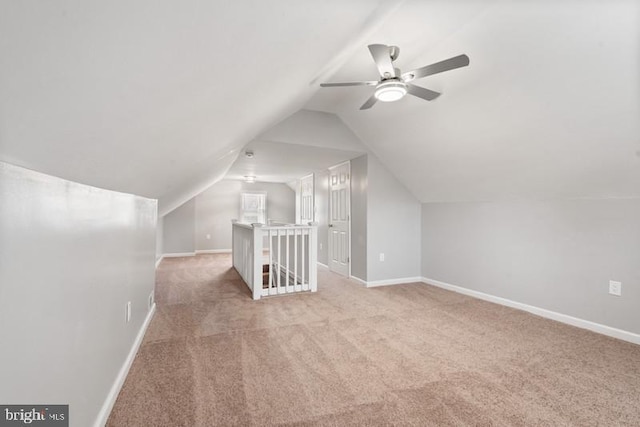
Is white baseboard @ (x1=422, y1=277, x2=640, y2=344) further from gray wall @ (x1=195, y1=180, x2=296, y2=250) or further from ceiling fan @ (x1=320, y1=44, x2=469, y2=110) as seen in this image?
gray wall @ (x1=195, y1=180, x2=296, y2=250)

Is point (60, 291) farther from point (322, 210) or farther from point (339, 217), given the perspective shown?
point (322, 210)

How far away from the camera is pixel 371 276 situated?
13.4 feet

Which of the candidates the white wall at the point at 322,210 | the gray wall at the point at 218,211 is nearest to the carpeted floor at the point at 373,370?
the white wall at the point at 322,210

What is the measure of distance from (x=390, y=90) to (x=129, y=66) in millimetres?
1874

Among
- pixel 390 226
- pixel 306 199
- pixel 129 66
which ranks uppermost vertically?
pixel 306 199

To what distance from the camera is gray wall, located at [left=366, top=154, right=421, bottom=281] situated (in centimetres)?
412

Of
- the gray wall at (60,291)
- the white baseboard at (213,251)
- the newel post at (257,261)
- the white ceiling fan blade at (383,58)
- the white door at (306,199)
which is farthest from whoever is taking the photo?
the white baseboard at (213,251)

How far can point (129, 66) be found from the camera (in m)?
0.57

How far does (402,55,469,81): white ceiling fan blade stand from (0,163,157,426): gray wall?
2005 mm

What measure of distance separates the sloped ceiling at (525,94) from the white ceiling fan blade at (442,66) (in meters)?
0.40

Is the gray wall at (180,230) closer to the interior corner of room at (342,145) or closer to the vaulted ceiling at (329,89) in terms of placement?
the interior corner of room at (342,145)

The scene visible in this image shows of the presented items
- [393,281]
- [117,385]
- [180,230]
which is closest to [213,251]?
[180,230]

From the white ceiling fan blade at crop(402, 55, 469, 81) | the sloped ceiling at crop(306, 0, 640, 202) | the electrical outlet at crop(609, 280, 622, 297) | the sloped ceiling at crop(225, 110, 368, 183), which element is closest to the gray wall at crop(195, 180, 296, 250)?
the sloped ceiling at crop(225, 110, 368, 183)

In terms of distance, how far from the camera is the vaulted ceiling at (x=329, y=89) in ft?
1.60
